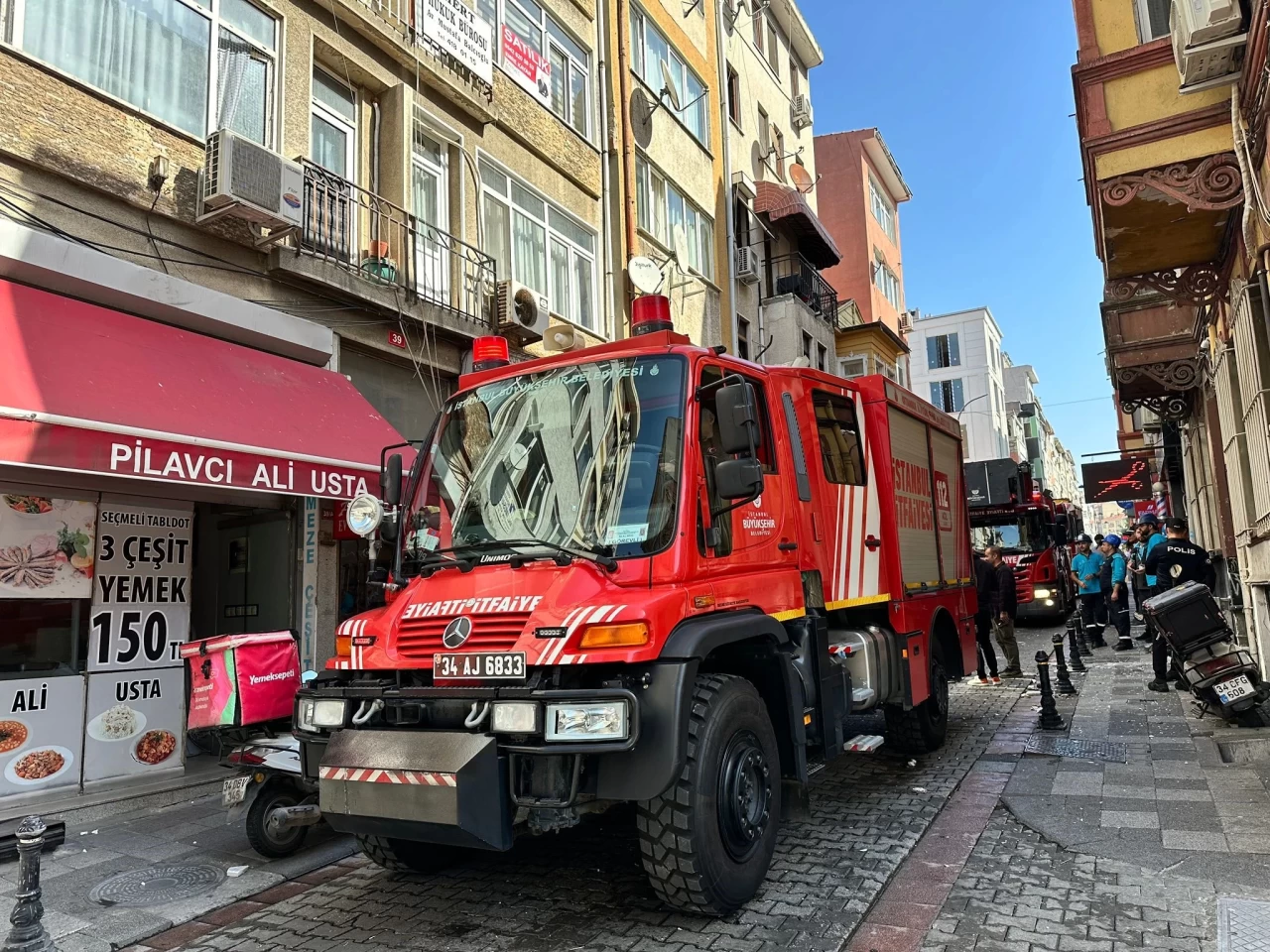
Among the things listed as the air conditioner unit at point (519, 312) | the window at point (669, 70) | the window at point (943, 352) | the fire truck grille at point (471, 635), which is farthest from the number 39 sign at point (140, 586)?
the window at point (943, 352)

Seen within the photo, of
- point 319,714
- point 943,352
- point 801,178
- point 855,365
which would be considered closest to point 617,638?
point 319,714

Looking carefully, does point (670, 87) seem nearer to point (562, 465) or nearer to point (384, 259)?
point (384, 259)

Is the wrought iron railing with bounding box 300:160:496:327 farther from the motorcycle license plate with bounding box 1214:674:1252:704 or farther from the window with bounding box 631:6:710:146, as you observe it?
the motorcycle license plate with bounding box 1214:674:1252:704

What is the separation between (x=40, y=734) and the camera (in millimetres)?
6594

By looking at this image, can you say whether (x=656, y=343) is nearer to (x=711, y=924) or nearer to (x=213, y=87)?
(x=711, y=924)

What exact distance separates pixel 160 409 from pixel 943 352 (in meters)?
55.4

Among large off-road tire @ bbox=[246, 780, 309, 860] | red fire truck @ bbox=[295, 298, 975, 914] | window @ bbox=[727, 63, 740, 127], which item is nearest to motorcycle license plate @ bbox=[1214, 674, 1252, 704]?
red fire truck @ bbox=[295, 298, 975, 914]

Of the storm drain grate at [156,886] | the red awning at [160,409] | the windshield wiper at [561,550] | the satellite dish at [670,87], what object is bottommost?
the storm drain grate at [156,886]

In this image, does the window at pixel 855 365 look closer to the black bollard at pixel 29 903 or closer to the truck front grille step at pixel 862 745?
the truck front grille step at pixel 862 745

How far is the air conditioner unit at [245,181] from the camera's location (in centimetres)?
770

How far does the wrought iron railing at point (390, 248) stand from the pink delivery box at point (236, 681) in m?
4.83

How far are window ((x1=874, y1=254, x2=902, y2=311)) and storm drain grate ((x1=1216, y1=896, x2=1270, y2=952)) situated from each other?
33.8 metres

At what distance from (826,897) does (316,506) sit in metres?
6.39

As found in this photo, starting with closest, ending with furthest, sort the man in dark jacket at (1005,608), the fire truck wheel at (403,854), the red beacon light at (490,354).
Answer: the fire truck wheel at (403,854), the red beacon light at (490,354), the man in dark jacket at (1005,608)
